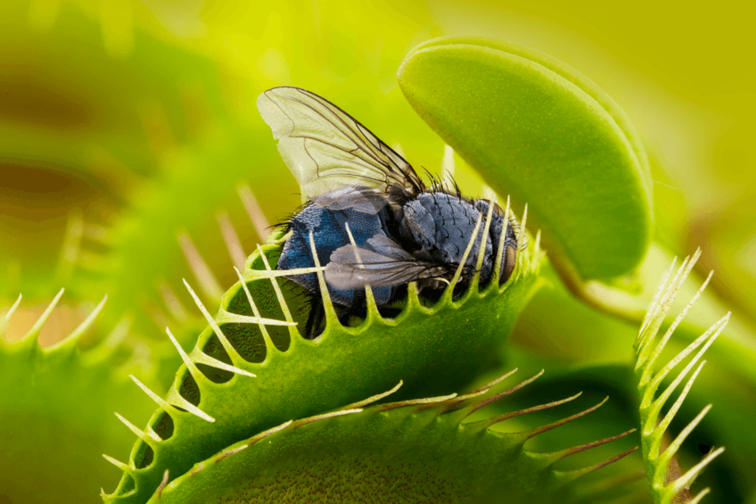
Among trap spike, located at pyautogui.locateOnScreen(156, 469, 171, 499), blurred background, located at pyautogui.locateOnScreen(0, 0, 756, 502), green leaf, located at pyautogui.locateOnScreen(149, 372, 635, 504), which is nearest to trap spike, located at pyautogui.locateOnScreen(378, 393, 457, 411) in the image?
green leaf, located at pyautogui.locateOnScreen(149, 372, 635, 504)

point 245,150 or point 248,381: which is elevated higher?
point 245,150

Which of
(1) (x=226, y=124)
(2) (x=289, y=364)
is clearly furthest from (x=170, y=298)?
(2) (x=289, y=364)

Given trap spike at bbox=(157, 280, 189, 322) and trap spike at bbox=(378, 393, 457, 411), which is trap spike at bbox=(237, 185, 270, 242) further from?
trap spike at bbox=(378, 393, 457, 411)

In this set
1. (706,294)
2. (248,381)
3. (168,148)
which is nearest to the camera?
(248,381)

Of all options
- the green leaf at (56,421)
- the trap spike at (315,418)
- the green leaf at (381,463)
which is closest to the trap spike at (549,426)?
the green leaf at (381,463)

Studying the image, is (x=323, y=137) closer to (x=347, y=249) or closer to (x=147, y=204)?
(x=347, y=249)

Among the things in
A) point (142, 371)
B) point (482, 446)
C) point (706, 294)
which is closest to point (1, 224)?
point (142, 371)
